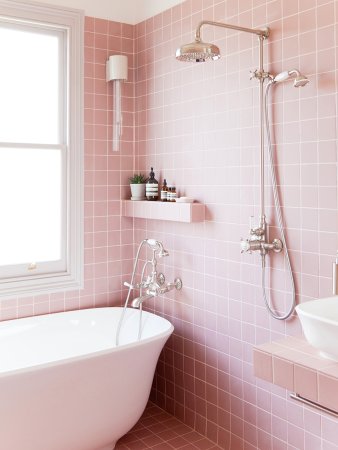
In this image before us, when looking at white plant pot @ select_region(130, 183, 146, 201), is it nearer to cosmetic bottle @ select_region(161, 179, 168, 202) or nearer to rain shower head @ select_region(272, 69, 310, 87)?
cosmetic bottle @ select_region(161, 179, 168, 202)

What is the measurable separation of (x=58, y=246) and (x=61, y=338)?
0.65 meters

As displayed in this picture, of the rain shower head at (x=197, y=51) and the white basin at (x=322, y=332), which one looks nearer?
the white basin at (x=322, y=332)

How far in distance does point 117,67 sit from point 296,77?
1560mm

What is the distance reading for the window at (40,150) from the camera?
10.9ft

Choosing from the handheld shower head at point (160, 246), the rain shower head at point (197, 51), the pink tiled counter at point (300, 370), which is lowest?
the pink tiled counter at point (300, 370)

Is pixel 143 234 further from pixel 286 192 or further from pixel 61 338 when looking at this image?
pixel 286 192

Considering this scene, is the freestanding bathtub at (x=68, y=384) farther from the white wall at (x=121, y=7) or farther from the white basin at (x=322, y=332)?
the white wall at (x=121, y=7)

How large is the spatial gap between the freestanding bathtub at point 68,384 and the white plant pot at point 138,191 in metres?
0.85

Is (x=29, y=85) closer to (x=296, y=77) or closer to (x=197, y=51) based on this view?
(x=197, y=51)

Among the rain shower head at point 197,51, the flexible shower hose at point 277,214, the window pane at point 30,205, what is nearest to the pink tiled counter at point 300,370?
the flexible shower hose at point 277,214

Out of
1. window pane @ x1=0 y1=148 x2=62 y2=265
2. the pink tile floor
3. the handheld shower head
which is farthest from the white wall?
the pink tile floor

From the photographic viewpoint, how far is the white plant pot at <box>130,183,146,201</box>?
3.60m

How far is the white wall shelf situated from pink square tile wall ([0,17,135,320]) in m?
0.15

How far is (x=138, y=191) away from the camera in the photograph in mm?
3609
